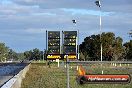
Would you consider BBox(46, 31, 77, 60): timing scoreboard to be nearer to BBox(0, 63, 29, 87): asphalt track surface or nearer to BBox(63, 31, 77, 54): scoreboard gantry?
BBox(63, 31, 77, 54): scoreboard gantry

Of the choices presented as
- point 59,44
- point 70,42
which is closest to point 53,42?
point 59,44

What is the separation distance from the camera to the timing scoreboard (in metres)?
55.7

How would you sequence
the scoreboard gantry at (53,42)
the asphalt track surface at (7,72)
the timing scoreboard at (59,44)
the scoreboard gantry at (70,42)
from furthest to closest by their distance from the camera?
1. the scoreboard gantry at (53,42)
2. the scoreboard gantry at (70,42)
3. the timing scoreboard at (59,44)
4. the asphalt track surface at (7,72)

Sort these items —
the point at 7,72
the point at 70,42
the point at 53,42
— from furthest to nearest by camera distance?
the point at 53,42 < the point at 70,42 < the point at 7,72

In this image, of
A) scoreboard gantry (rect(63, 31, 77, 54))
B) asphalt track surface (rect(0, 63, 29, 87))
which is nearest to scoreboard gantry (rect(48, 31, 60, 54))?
scoreboard gantry (rect(63, 31, 77, 54))

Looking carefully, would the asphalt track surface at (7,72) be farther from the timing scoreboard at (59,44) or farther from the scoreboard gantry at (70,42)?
the scoreboard gantry at (70,42)

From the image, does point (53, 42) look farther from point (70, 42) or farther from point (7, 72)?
point (7, 72)

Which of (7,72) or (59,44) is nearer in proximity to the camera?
(7,72)

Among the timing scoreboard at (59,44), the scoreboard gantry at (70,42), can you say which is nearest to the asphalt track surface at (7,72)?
the timing scoreboard at (59,44)

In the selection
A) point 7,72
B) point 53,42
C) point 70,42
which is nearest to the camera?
point 7,72

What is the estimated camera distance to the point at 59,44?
200 ft

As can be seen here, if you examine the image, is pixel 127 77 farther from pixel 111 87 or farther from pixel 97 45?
pixel 97 45

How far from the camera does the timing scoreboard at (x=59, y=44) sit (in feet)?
183

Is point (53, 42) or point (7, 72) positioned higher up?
point (53, 42)
